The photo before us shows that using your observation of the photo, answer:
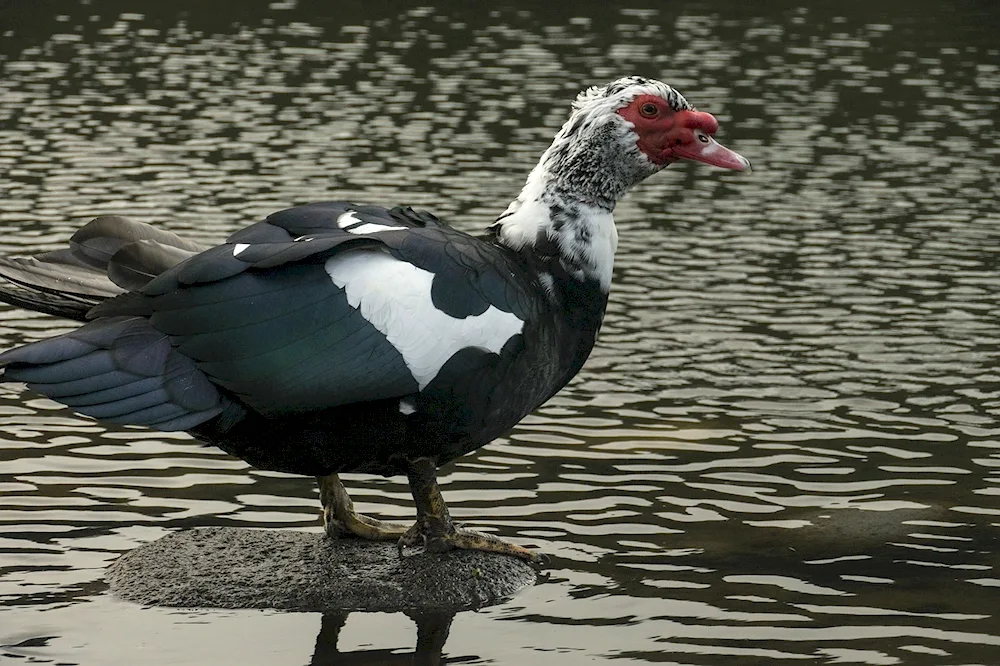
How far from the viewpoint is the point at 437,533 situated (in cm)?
721

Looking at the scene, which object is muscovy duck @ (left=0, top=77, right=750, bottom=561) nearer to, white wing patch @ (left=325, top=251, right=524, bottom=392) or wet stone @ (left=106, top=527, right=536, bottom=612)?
white wing patch @ (left=325, top=251, right=524, bottom=392)

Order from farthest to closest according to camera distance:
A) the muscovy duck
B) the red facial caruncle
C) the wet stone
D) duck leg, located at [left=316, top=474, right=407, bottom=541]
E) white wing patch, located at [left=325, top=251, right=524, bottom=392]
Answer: duck leg, located at [left=316, top=474, right=407, bottom=541], the red facial caruncle, the wet stone, white wing patch, located at [left=325, top=251, right=524, bottom=392], the muscovy duck

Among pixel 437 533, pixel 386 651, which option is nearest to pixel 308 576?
pixel 437 533

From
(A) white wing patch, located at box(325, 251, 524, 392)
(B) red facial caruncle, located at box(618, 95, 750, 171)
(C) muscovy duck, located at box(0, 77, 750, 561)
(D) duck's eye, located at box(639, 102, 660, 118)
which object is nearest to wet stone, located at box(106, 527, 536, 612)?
(C) muscovy duck, located at box(0, 77, 750, 561)

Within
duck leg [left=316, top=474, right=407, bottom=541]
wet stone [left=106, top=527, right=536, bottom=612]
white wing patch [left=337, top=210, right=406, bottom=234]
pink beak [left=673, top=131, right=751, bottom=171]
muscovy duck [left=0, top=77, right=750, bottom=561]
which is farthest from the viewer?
duck leg [left=316, top=474, right=407, bottom=541]

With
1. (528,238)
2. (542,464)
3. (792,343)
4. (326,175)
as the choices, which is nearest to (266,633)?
(528,238)

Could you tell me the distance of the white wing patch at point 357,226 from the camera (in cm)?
679

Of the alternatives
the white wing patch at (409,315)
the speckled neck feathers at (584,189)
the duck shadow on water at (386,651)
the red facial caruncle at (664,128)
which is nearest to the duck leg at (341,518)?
the duck shadow on water at (386,651)

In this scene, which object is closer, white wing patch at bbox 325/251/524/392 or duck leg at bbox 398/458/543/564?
white wing patch at bbox 325/251/524/392

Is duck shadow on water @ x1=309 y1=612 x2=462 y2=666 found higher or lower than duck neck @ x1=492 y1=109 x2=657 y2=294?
lower

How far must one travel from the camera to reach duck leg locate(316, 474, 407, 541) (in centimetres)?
737

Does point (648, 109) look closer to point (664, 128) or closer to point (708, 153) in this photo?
point (664, 128)

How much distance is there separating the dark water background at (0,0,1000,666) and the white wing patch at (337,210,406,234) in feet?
5.28

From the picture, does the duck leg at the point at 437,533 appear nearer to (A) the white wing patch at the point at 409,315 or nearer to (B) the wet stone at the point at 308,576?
(B) the wet stone at the point at 308,576
